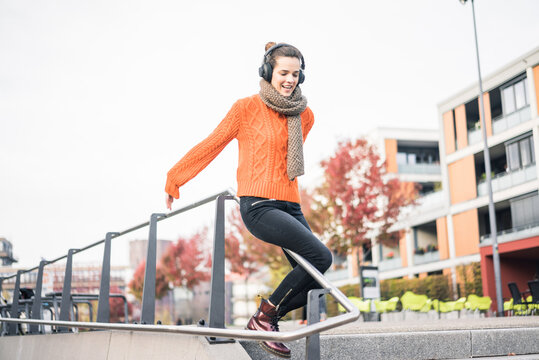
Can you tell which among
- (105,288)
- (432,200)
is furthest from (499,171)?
(105,288)

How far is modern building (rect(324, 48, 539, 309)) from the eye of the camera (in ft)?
95.4

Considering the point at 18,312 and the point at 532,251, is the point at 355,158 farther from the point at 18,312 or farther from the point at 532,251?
the point at 18,312

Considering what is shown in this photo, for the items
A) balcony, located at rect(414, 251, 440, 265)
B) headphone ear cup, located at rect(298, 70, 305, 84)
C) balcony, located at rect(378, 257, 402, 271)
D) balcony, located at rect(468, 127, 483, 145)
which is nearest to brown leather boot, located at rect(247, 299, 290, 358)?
headphone ear cup, located at rect(298, 70, 305, 84)

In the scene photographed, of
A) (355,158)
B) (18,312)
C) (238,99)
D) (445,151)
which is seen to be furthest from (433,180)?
(238,99)

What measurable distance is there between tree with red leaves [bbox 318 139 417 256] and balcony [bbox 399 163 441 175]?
13897 mm

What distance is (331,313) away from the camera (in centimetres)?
3825

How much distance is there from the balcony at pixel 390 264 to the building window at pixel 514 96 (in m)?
14.8

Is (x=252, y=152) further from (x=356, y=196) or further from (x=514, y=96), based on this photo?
(x=514, y=96)

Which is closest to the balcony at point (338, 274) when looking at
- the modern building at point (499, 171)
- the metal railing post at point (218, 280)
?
the modern building at point (499, 171)

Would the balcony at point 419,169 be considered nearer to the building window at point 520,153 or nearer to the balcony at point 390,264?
the balcony at point 390,264

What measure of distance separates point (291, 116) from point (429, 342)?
2.10 metres

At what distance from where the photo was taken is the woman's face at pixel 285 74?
3.82m

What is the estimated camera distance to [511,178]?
100 ft

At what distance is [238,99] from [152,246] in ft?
5.19
